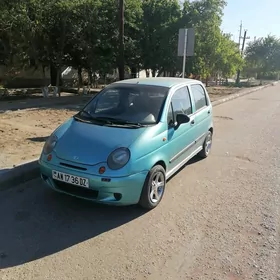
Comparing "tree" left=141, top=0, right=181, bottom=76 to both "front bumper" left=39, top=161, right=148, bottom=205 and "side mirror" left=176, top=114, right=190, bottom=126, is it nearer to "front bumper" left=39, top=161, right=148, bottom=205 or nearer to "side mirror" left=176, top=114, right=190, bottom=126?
"side mirror" left=176, top=114, right=190, bottom=126

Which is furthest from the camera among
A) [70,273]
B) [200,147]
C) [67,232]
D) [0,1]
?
[0,1]

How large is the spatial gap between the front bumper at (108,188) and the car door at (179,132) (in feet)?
2.66

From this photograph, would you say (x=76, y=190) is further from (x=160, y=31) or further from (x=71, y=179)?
(x=160, y=31)

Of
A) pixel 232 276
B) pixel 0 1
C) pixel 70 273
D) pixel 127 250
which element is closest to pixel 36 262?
pixel 70 273

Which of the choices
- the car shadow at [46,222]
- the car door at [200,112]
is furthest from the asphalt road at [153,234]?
the car door at [200,112]

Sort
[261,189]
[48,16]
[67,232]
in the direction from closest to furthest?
1. [67,232]
2. [261,189]
3. [48,16]

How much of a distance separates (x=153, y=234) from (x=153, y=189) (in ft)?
2.20

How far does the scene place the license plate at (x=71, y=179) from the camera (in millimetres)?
3371

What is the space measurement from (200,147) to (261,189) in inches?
56.8

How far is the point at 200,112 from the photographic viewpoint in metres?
5.35

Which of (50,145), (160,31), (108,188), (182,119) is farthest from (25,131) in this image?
(160,31)

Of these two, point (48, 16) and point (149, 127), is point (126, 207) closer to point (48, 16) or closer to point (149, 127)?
point (149, 127)

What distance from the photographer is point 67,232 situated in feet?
10.6

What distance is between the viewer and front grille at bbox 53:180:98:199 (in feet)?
11.3
